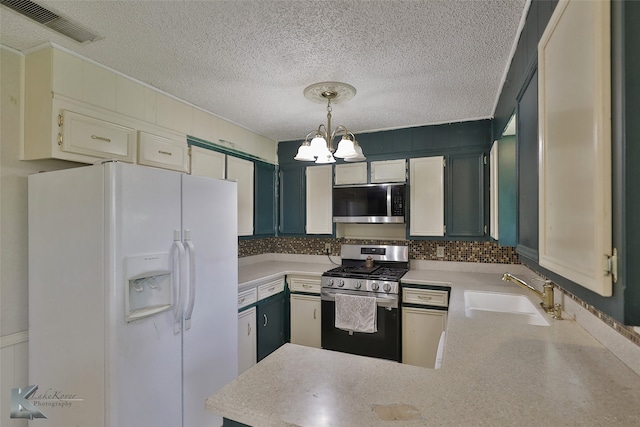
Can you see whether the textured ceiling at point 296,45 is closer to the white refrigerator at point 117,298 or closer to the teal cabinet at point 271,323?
the white refrigerator at point 117,298

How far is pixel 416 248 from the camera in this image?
11.1ft

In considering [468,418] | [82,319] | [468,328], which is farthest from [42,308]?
[468,328]

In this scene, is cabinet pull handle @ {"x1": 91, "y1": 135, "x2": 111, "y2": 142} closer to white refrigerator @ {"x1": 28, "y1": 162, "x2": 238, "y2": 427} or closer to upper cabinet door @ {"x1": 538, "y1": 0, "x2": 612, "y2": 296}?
white refrigerator @ {"x1": 28, "y1": 162, "x2": 238, "y2": 427}

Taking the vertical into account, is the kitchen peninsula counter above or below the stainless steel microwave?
below

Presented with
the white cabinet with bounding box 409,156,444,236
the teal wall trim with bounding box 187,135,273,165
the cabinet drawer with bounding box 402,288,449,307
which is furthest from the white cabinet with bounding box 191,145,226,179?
the cabinet drawer with bounding box 402,288,449,307

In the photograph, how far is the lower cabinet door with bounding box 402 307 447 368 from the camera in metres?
2.77

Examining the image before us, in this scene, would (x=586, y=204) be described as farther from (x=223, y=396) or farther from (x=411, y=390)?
(x=223, y=396)

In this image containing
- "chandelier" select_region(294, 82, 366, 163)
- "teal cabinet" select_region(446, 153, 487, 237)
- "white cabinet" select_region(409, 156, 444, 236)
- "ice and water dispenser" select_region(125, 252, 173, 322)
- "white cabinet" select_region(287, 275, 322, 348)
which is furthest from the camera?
"white cabinet" select_region(287, 275, 322, 348)

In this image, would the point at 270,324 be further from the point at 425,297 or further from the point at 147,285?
the point at 147,285

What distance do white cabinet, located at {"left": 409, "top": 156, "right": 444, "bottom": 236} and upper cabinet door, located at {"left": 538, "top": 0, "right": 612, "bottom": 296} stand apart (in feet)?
6.99

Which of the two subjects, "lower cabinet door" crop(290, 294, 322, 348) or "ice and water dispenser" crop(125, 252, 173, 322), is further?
"lower cabinet door" crop(290, 294, 322, 348)

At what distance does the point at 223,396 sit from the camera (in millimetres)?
929

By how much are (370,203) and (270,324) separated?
156 centimetres

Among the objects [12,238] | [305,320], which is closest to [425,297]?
[305,320]
